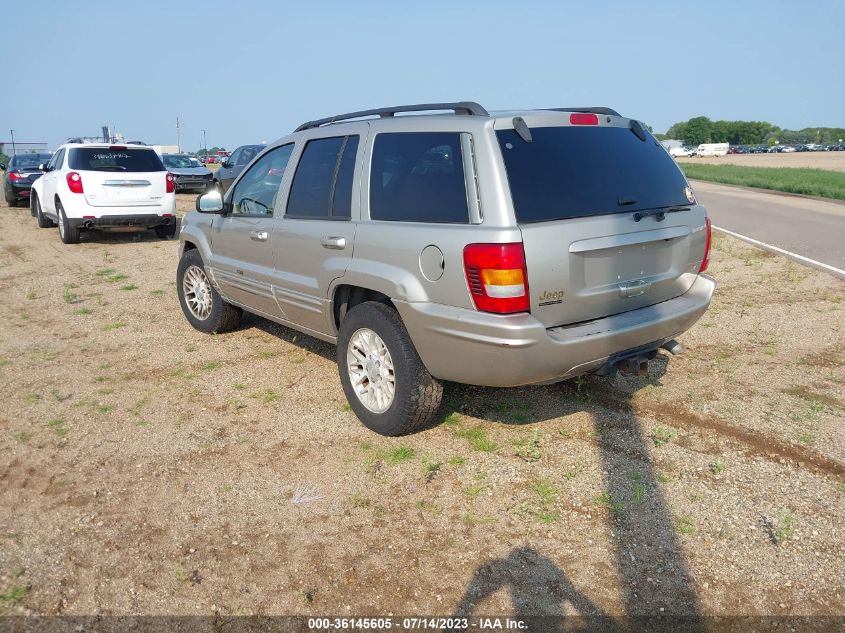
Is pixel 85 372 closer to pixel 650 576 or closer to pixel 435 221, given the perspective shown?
pixel 435 221

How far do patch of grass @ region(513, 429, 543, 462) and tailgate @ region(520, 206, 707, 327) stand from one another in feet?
2.89

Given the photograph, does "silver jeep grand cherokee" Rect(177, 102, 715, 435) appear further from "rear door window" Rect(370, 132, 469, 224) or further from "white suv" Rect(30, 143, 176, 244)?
"white suv" Rect(30, 143, 176, 244)

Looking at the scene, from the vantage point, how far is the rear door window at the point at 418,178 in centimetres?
380

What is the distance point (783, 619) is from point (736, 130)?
207691 millimetres

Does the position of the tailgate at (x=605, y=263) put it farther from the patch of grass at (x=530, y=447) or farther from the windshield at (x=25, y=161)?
the windshield at (x=25, y=161)

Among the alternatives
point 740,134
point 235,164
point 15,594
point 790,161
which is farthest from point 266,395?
point 740,134

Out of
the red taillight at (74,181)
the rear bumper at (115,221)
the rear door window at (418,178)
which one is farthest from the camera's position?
the rear bumper at (115,221)

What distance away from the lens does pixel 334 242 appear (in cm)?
446

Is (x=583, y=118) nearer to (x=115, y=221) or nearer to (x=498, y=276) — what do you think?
(x=498, y=276)

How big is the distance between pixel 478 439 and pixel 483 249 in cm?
137

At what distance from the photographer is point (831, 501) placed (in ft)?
11.8

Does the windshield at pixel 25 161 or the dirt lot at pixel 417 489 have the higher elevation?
the windshield at pixel 25 161

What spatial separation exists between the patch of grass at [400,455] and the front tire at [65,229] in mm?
10566

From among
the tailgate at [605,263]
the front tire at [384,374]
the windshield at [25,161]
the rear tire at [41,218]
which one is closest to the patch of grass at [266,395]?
the front tire at [384,374]
